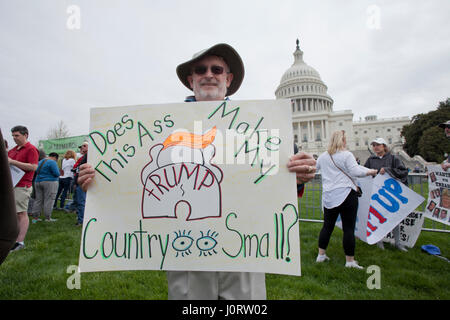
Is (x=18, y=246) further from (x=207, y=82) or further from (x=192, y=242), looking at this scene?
(x=207, y=82)

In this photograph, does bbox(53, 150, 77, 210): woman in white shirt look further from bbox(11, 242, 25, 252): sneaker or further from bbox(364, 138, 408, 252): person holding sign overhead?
bbox(364, 138, 408, 252): person holding sign overhead

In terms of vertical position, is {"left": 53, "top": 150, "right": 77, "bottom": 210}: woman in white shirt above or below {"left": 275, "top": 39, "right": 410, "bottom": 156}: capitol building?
below

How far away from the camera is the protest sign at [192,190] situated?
4.08 ft

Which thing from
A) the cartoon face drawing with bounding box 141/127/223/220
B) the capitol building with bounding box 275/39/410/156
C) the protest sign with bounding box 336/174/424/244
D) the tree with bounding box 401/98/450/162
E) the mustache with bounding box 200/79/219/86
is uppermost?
the capitol building with bounding box 275/39/410/156

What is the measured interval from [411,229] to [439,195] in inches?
27.7

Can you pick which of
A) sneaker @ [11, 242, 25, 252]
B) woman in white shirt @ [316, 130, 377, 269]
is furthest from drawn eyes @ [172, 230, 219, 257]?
sneaker @ [11, 242, 25, 252]

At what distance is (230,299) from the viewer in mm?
1275

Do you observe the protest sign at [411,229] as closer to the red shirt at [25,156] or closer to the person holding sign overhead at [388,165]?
the person holding sign overhead at [388,165]

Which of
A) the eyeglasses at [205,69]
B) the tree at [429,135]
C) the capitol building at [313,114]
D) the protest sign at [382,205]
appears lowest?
the protest sign at [382,205]

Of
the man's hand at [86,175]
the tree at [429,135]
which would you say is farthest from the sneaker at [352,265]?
the tree at [429,135]

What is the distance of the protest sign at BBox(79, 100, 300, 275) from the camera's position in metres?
1.24
